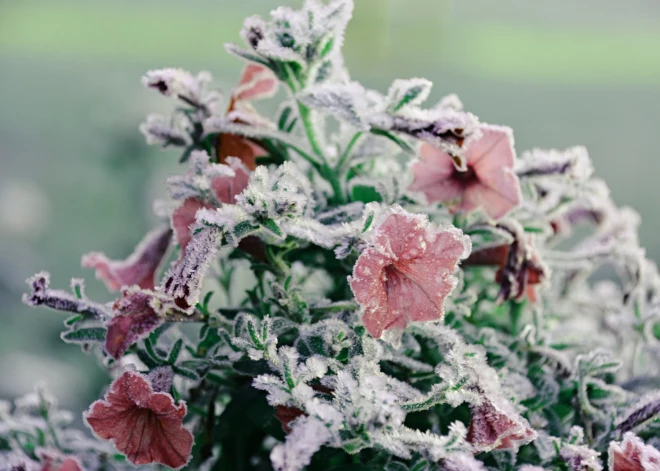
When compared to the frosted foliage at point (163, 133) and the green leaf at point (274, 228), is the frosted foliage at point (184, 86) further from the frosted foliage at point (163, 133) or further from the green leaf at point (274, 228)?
the green leaf at point (274, 228)

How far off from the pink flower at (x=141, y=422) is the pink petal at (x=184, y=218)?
4.0 inches

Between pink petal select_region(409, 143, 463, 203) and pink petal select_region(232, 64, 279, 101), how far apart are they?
0.52 ft

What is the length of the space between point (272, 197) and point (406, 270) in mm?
94

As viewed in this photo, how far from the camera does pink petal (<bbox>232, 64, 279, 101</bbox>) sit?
60 cm

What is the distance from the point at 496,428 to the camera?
418 millimetres

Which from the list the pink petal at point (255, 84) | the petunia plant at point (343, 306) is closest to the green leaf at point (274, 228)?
the petunia plant at point (343, 306)

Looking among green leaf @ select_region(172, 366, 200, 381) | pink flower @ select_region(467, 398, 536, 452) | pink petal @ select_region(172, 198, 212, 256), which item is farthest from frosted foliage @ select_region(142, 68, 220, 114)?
pink flower @ select_region(467, 398, 536, 452)

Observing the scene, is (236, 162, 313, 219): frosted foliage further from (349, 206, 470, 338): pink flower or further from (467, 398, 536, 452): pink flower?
(467, 398, 536, 452): pink flower

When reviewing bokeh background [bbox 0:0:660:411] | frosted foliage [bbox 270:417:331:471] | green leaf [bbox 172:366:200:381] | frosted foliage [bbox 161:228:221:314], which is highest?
bokeh background [bbox 0:0:660:411]

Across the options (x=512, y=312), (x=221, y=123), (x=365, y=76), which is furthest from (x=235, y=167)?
(x=365, y=76)

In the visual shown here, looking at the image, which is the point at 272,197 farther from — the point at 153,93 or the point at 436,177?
the point at 153,93

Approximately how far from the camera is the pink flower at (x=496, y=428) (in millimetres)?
415

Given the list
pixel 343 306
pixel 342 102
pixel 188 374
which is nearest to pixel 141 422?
pixel 188 374

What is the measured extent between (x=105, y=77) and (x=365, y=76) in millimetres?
1463
